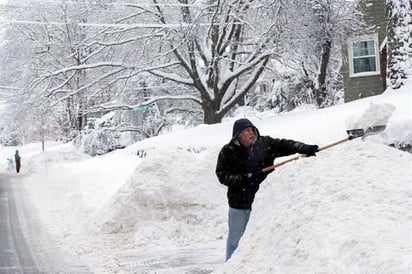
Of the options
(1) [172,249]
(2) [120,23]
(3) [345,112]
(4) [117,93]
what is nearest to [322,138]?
(3) [345,112]

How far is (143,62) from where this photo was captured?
65.2 feet

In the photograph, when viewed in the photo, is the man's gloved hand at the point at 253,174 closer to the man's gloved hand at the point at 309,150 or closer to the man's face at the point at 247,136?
the man's face at the point at 247,136

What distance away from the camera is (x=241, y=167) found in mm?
5406

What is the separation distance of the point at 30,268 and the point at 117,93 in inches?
561

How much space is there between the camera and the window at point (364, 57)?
21.7m

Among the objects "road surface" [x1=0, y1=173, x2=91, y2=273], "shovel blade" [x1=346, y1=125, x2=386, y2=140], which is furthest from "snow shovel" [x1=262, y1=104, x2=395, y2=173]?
"road surface" [x1=0, y1=173, x2=91, y2=273]

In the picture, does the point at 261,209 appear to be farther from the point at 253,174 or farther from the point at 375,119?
the point at 375,119

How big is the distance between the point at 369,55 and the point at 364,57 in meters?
0.19

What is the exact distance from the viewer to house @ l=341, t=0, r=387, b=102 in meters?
21.4

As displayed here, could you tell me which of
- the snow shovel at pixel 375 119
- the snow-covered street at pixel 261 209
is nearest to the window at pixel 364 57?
the snow-covered street at pixel 261 209

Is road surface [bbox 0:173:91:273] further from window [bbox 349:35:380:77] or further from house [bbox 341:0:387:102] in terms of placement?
window [bbox 349:35:380:77]

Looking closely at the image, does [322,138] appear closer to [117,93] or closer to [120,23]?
[120,23]

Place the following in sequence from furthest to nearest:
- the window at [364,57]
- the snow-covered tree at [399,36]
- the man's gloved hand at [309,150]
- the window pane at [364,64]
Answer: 1. the window pane at [364,64]
2. the window at [364,57]
3. the snow-covered tree at [399,36]
4. the man's gloved hand at [309,150]

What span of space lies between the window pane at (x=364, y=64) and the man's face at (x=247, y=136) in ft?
57.7
